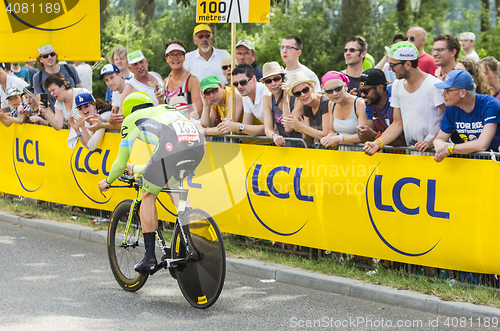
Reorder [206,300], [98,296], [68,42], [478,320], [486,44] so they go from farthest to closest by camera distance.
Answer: [486,44] < [68,42] < [98,296] < [206,300] < [478,320]

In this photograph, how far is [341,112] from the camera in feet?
22.4

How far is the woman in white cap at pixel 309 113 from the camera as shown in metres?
6.95

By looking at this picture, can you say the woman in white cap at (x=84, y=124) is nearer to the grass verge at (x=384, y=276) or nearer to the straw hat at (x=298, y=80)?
the grass verge at (x=384, y=276)

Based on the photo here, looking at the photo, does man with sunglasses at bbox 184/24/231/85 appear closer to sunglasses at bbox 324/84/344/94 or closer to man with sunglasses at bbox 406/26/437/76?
man with sunglasses at bbox 406/26/437/76

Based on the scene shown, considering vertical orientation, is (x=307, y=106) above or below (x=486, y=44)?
below

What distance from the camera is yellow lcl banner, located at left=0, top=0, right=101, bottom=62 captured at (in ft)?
41.0

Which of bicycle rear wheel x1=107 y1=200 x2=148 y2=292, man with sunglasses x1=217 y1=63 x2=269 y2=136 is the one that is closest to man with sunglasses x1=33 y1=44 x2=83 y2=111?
man with sunglasses x1=217 y1=63 x2=269 y2=136

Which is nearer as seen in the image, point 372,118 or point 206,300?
point 206,300

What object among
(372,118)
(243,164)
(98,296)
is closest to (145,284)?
(98,296)

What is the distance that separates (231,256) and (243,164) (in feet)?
3.62

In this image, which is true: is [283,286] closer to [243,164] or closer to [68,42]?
[243,164]

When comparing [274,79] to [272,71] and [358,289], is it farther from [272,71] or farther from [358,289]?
[358,289]

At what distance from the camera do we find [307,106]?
7.21 m

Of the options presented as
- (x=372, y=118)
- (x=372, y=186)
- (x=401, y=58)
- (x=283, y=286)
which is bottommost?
(x=283, y=286)
